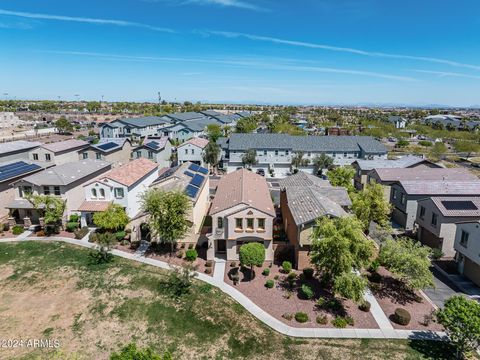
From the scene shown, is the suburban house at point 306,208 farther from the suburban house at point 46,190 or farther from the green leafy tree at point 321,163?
the suburban house at point 46,190

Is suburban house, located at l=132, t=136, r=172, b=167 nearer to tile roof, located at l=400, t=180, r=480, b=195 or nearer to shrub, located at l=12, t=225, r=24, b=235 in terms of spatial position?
shrub, located at l=12, t=225, r=24, b=235

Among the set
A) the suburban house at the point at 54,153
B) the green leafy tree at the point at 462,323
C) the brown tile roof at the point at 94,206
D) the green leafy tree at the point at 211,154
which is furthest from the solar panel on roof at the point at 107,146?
the green leafy tree at the point at 462,323

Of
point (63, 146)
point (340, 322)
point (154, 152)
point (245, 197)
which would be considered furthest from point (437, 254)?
point (63, 146)

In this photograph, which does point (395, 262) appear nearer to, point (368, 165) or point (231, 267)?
point (231, 267)

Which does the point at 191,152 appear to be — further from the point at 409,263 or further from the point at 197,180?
the point at 409,263

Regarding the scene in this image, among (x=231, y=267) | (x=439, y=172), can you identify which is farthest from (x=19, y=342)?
(x=439, y=172)

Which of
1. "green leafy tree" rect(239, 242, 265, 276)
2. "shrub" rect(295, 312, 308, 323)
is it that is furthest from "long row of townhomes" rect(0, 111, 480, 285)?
"shrub" rect(295, 312, 308, 323)
